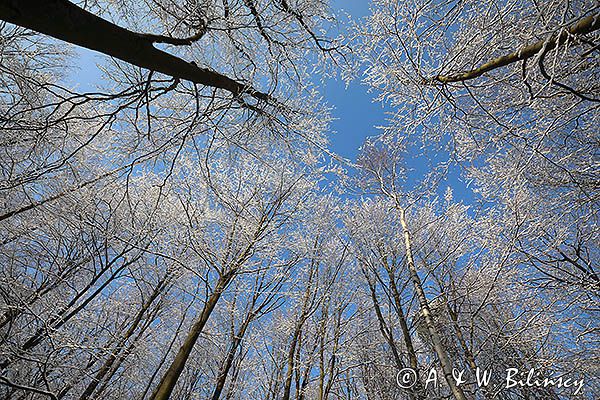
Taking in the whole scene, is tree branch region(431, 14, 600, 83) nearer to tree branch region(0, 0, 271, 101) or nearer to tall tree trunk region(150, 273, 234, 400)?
tree branch region(0, 0, 271, 101)

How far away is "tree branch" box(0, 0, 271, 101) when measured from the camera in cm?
120

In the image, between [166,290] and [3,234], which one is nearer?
[3,234]

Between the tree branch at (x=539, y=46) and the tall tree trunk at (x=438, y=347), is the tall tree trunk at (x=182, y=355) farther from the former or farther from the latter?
the tree branch at (x=539, y=46)

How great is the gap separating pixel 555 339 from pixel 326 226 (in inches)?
181

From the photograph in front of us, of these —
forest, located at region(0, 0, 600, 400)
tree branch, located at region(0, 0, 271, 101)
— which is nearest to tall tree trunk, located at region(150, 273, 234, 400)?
forest, located at region(0, 0, 600, 400)

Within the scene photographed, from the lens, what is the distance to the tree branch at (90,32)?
1198mm

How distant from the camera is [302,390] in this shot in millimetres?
5398

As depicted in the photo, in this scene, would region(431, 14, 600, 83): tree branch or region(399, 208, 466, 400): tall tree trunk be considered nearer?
region(431, 14, 600, 83): tree branch

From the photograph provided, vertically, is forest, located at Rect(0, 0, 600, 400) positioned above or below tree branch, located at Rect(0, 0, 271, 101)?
above

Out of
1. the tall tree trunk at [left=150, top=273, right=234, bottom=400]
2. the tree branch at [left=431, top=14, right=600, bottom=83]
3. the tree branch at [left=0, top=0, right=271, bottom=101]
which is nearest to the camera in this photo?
the tree branch at [left=0, top=0, right=271, bottom=101]

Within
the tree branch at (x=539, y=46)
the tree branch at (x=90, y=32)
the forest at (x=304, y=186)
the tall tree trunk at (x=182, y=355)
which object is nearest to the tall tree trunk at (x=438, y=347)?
the forest at (x=304, y=186)

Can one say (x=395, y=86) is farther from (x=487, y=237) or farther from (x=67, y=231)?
(x=67, y=231)

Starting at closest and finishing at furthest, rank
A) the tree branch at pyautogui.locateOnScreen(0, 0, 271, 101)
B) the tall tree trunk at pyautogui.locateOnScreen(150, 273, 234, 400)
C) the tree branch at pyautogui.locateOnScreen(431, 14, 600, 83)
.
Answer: the tree branch at pyautogui.locateOnScreen(0, 0, 271, 101) → the tree branch at pyautogui.locateOnScreen(431, 14, 600, 83) → the tall tree trunk at pyautogui.locateOnScreen(150, 273, 234, 400)

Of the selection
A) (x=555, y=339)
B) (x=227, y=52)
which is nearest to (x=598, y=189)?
(x=555, y=339)
